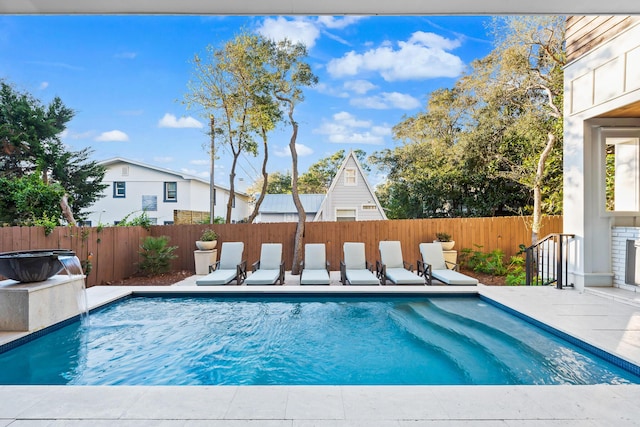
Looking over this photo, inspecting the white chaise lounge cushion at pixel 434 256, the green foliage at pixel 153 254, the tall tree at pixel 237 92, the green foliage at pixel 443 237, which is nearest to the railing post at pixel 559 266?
the white chaise lounge cushion at pixel 434 256

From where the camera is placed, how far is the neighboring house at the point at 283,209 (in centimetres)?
1966

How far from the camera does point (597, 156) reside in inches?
229

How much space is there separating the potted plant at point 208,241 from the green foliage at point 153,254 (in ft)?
2.55

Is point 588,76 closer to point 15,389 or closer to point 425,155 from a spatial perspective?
point 15,389

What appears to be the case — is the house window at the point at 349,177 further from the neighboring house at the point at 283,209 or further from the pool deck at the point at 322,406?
the pool deck at the point at 322,406

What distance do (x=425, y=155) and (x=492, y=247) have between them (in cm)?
750

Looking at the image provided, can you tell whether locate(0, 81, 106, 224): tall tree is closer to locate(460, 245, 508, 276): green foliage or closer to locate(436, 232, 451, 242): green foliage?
locate(436, 232, 451, 242): green foliage

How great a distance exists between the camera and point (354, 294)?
6.05 metres

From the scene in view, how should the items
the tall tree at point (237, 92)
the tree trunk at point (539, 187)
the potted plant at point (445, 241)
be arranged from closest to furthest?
the potted plant at point (445, 241) < the tree trunk at point (539, 187) < the tall tree at point (237, 92)

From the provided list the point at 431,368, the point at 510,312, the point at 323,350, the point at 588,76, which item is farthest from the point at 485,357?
the point at 588,76

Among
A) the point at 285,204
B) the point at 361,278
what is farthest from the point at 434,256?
the point at 285,204

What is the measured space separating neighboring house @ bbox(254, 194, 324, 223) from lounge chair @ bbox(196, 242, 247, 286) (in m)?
11.4

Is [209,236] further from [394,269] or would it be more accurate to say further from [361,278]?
[394,269]

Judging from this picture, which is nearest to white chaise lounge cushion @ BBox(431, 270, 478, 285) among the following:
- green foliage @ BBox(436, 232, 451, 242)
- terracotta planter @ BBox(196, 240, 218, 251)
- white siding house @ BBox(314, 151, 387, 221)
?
green foliage @ BBox(436, 232, 451, 242)
